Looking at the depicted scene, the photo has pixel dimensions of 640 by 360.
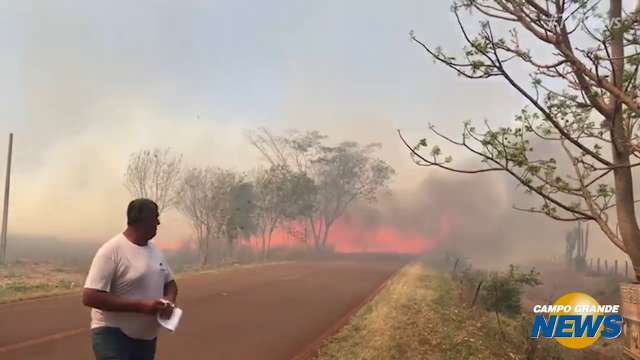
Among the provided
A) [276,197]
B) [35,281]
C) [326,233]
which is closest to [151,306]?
[35,281]

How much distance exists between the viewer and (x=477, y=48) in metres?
6.14

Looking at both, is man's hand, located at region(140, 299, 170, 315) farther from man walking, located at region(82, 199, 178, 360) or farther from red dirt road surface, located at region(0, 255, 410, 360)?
red dirt road surface, located at region(0, 255, 410, 360)

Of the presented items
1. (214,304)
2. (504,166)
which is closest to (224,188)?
(214,304)

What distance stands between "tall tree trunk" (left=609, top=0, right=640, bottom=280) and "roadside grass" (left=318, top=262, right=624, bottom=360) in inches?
69.4

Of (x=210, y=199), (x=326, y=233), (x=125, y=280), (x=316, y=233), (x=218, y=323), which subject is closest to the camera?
(x=125, y=280)

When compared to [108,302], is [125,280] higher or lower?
higher

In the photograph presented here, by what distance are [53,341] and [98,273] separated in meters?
6.09

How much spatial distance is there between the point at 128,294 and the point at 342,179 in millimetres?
58709

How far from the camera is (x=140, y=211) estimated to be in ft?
12.1

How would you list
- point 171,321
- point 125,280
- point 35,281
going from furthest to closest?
point 35,281 → point 171,321 → point 125,280

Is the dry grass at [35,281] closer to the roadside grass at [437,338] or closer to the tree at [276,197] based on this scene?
the roadside grass at [437,338]

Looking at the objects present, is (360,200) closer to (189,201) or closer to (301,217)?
(301,217)

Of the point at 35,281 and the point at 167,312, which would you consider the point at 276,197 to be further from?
the point at 167,312

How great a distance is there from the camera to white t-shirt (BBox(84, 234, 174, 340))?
11.4 ft
